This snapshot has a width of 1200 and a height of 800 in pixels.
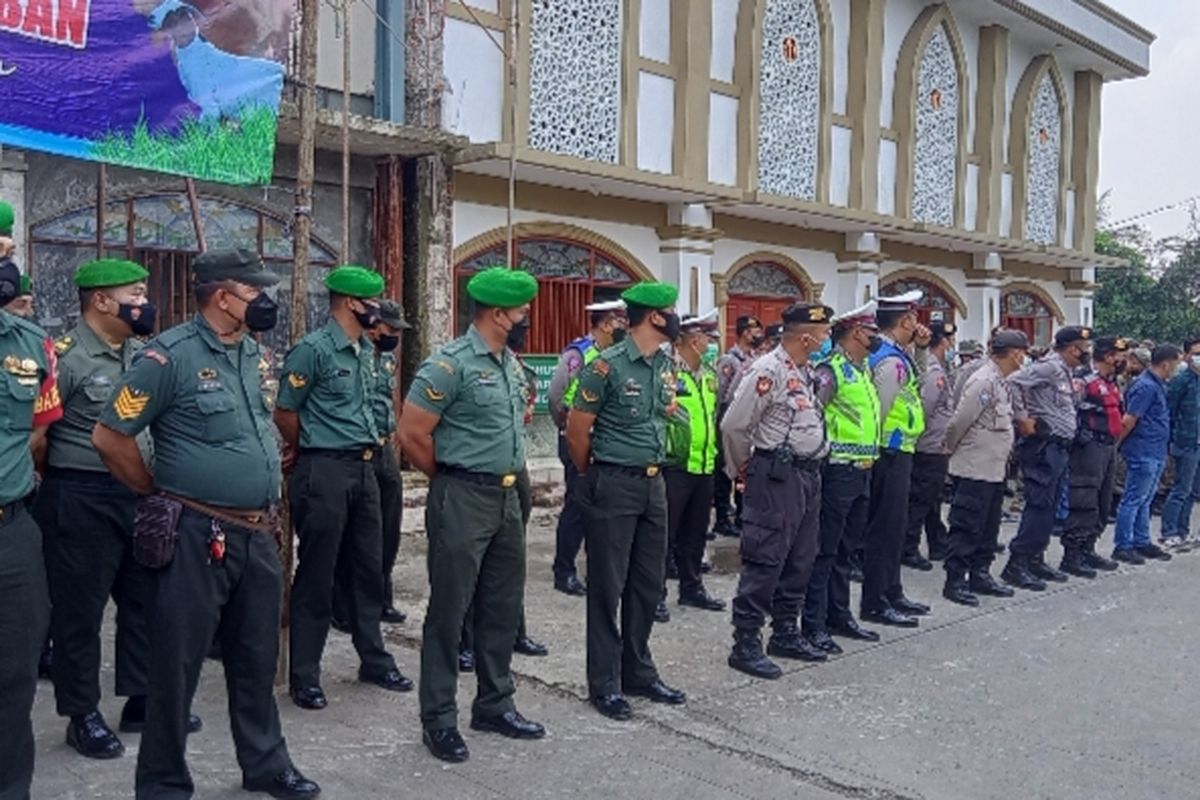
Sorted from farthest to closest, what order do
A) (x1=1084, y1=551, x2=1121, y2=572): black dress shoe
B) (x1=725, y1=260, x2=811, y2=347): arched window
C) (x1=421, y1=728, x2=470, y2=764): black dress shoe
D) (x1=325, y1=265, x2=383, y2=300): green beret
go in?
(x1=725, y1=260, x2=811, y2=347): arched window → (x1=1084, y1=551, x2=1121, y2=572): black dress shoe → (x1=325, y1=265, x2=383, y2=300): green beret → (x1=421, y1=728, x2=470, y2=764): black dress shoe

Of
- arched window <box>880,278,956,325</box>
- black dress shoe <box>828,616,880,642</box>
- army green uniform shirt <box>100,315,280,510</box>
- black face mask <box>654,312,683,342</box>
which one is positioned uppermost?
arched window <box>880,278,956,325</box>

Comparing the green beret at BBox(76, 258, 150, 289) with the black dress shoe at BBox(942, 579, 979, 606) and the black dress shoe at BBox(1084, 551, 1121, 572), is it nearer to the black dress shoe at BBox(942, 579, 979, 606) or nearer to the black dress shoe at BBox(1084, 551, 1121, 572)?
the black dress shoe at BBox(942, 579, 979, 606)

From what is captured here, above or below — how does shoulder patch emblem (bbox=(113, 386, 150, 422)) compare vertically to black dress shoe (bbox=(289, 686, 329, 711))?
above

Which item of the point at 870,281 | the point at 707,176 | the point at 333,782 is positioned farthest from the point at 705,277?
the point at 333,782

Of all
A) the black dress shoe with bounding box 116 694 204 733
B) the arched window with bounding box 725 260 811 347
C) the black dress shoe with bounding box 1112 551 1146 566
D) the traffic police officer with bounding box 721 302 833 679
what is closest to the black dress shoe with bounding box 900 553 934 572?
the black dress shoe with bounding box 1112 551 1146 566

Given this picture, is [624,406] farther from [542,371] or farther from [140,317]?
[542,371]

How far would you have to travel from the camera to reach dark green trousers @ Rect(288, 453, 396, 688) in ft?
16.5

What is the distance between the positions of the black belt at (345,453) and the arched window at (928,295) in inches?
416

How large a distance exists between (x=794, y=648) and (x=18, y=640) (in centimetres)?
387

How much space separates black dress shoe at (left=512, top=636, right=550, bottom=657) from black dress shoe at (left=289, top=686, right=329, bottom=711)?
124cm

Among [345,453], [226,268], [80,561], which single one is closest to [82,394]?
[80,561]

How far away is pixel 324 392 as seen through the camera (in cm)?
523

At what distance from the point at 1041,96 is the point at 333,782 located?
15.8 m

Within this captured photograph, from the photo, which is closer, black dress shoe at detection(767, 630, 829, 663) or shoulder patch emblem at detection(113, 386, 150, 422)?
shoulder patch emblem at detection(113, 386, 150, 422)
